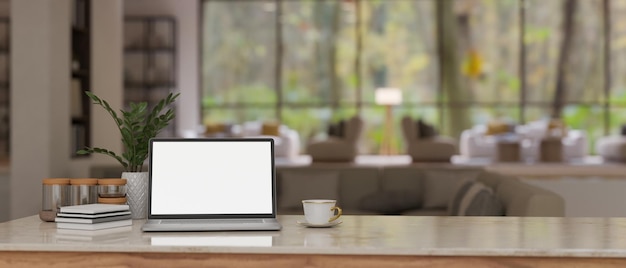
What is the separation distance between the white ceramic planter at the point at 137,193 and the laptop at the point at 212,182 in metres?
0.23

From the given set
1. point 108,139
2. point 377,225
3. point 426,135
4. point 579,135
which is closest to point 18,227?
point 377,225

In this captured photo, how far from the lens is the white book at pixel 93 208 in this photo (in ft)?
7.93

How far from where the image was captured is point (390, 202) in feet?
21.9

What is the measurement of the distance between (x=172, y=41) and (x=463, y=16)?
5.16m

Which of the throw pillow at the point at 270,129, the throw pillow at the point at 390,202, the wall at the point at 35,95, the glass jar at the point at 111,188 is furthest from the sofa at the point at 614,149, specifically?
the glass jar at the point at 111,188

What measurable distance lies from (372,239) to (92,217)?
2.64 feet

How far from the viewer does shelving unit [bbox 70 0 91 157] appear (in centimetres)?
745

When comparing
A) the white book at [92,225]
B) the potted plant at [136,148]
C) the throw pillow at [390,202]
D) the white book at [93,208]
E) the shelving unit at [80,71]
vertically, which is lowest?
the throw pillow at [390,202]

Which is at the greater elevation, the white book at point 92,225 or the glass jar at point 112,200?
the glass jar at point 112,200

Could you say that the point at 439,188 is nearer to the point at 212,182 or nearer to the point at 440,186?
the point at 440,186

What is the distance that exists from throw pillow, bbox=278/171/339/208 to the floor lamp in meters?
7.02

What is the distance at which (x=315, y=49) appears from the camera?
601 inches

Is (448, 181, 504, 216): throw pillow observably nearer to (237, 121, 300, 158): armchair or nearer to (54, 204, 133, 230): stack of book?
(54, 204, 133, 230): stack of book

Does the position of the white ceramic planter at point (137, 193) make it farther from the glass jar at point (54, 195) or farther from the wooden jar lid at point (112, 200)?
the glass jar at point (54, 195)
